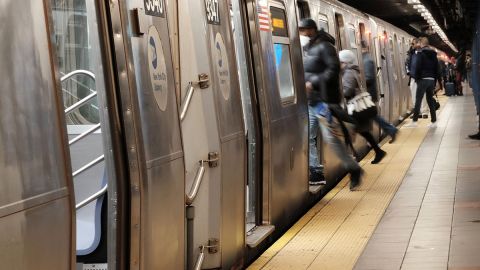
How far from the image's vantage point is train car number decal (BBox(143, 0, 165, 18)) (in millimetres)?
4527

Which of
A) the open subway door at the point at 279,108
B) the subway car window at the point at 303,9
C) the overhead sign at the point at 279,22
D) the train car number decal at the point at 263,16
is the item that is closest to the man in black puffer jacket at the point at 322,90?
the subway car window at the point at 303,9

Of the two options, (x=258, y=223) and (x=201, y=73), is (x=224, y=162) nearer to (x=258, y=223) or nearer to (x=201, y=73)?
(x=201, y=73)

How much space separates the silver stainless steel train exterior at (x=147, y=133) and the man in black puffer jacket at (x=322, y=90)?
3.02 feet

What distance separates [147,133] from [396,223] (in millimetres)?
4215

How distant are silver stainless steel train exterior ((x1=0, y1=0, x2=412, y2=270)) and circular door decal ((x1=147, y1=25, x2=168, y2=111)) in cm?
1

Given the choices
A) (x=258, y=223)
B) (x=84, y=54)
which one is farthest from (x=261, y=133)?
(x=84, y=54)

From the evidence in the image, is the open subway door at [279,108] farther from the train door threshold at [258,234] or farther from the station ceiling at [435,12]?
the station ceiling at [435,12]

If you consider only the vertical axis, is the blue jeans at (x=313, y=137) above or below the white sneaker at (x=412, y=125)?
above

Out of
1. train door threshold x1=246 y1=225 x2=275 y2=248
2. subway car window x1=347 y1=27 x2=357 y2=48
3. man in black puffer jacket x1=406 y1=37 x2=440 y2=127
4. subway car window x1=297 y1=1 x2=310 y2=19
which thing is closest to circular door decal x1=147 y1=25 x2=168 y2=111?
train door threshold x1=246 y1=225 x2=275 y2=248

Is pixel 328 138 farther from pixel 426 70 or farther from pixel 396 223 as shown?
pixel 426 70

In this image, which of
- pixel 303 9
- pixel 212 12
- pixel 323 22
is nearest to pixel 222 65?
pixel 212 12

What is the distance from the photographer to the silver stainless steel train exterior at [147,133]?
3.13 m

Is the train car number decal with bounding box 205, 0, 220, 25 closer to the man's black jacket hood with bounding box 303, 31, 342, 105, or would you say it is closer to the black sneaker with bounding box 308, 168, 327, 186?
the man's black jacket hood with bounding box 303, 31, 342, 105

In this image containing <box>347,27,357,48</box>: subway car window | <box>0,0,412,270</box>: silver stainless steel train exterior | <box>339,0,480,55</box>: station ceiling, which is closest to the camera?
<box>0,0,412,270</box>: silver stainless steel train exterior
